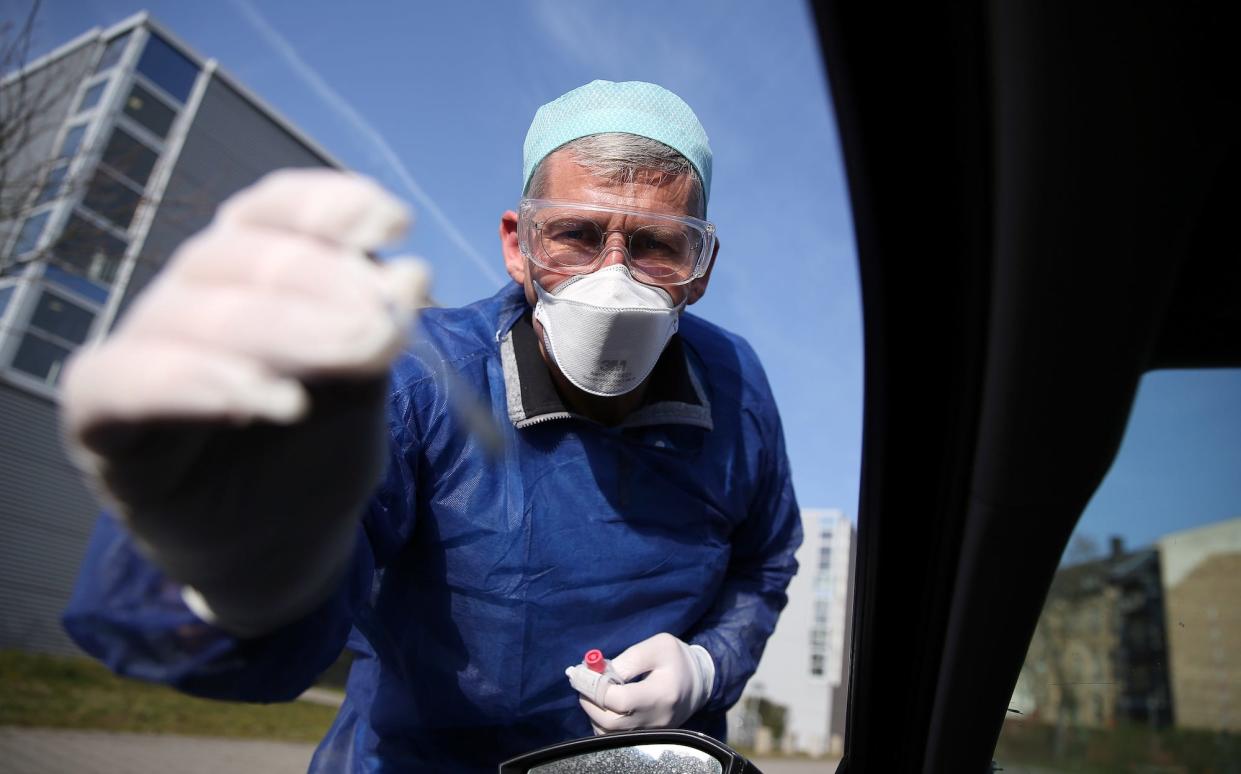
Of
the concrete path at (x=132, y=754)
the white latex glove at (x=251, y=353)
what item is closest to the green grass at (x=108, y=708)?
the concrete path at (x=132, y=754)

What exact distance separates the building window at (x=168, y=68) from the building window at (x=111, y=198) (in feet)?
16.9

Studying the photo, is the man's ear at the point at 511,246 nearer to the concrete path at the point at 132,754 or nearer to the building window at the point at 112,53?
the building window at the point at 112,53

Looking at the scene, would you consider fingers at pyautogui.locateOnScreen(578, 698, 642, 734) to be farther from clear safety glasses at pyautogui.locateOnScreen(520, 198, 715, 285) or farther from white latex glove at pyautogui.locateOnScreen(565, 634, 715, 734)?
clear safety glasses at pyautogui.locateOnScreen(520, 198, 715, 285)

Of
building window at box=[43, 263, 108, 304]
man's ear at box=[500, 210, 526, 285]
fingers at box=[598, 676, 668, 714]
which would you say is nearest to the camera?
fingers at box=[598, 676, 668, 714]

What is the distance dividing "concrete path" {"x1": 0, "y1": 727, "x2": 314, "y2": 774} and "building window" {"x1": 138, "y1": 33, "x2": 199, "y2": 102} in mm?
7950

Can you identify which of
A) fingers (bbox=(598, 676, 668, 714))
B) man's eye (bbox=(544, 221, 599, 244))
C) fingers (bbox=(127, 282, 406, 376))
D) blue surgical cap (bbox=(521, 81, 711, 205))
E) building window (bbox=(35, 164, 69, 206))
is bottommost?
fingers (bbox=(598, 676, 668, 714))

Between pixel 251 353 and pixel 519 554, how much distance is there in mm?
1453

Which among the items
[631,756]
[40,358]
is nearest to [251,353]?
[631,756]

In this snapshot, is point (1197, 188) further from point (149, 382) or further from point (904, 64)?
point (149, 382)

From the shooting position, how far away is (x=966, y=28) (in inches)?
42.2

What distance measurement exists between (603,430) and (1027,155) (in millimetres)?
1249

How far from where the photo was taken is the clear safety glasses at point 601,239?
205 cm

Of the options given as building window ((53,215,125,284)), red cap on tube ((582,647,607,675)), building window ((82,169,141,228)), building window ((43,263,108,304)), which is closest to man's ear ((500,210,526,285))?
red cap on tube ((582,647,607,675))

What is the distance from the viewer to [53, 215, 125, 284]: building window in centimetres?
701
